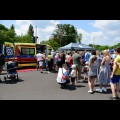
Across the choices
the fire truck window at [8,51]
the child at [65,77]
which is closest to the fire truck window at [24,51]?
the fire truck window at [8,51]


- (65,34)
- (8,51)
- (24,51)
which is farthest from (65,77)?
(65,34)

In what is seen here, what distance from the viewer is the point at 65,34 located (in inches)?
3752

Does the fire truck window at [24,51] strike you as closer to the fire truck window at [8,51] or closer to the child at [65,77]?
the fire truck window at [8,51]

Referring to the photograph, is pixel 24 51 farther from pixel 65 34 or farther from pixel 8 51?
pixel 65 34

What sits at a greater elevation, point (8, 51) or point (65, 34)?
point (65, 34)

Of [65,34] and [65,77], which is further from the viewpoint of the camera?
[65,34]

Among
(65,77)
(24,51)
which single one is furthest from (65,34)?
(65,77)

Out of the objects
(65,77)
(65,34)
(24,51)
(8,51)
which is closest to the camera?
(65,77)

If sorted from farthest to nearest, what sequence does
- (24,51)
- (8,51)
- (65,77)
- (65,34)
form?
(65,34), (24,51), (8,51), (65,77)

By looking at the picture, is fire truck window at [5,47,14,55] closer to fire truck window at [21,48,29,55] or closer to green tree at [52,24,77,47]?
fire truck window at [21,48,29,55]

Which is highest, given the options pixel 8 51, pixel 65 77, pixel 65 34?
pixel 65 34

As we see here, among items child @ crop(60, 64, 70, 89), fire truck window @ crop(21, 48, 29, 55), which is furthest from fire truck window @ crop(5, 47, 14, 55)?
child @ crop(60, 64, 70, 89)

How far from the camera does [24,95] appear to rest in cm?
928
